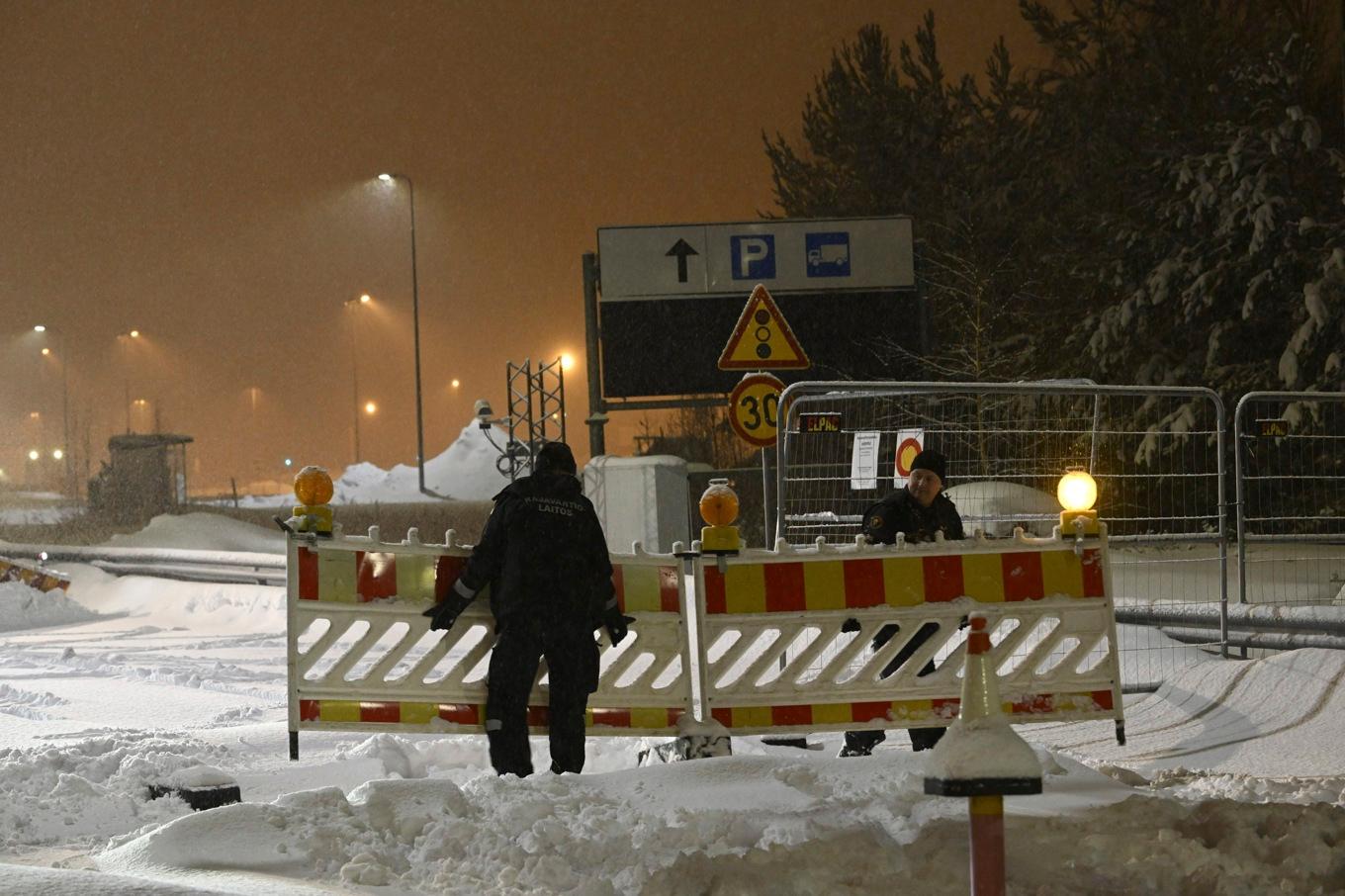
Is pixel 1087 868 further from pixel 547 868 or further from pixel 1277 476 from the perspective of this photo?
pixel 1277 476

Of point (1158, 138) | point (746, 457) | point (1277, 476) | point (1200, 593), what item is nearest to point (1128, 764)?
point (1200, 593)

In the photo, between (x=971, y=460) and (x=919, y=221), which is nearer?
(x=971, y=460)

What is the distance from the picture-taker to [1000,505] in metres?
11.7

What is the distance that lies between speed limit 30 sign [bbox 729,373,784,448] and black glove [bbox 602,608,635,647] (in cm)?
423

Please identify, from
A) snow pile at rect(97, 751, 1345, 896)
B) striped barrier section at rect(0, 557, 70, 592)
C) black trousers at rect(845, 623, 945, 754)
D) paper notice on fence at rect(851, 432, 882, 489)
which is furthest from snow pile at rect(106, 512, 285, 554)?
snow pile at rect(97, 751, 1345, 896)

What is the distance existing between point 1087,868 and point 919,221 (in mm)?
42035

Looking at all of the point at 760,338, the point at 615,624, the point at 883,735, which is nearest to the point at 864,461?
the point at 760,338

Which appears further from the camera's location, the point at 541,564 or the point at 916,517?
the point at 916,517

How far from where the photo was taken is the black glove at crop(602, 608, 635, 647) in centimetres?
767

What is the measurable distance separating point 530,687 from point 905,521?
2.43m

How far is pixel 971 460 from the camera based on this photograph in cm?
1193

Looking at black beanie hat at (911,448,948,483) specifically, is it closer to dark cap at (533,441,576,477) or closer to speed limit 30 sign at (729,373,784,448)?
dark cap at (533,441,576,477)

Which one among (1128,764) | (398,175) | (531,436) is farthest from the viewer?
(398,175)

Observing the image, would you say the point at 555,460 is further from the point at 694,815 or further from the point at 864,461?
the point at 864,461
